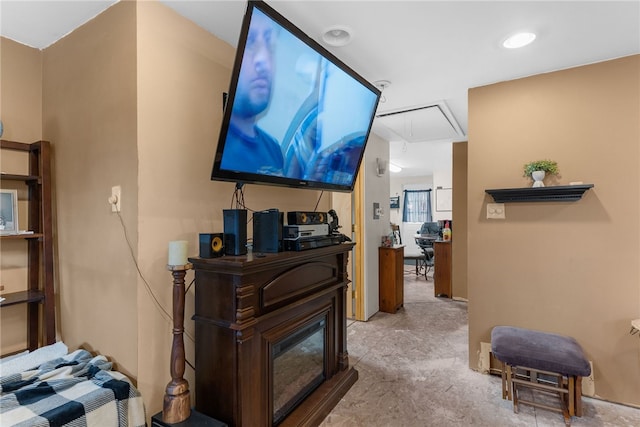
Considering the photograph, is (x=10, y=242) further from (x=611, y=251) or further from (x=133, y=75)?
(x=611, y=251)

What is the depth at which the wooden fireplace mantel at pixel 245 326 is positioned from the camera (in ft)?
4.78

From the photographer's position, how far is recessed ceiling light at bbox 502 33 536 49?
1886 millimetres

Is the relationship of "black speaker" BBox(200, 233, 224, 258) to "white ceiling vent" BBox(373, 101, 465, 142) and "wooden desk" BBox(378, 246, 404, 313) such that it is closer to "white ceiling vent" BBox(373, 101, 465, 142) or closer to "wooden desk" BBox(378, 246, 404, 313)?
"white ceiling vent" BBox(373, 101, 465, 142)

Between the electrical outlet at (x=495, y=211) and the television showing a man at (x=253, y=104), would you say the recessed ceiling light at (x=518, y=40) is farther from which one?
the television showing a man at (x=253, y=104)

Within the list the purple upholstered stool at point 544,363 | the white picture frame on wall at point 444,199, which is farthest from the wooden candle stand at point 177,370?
the white picture frame on wall at point 444,199

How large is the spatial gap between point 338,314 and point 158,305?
4.03ft

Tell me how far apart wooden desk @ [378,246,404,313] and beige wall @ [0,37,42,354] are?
3352mm

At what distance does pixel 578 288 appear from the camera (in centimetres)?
227

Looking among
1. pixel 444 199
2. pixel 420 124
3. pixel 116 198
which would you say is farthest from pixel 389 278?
pixel 444 199

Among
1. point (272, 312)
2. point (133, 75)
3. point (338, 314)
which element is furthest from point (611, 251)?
point (133, 75)

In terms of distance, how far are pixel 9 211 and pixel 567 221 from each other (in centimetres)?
360

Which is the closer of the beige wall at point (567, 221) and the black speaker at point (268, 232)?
the black speaker at point (268, 232)

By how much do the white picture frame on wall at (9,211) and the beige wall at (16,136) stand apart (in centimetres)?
5

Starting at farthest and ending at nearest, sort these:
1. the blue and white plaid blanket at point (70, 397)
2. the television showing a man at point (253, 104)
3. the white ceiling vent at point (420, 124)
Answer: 1. the white ceiling vent at point (420, 124)
2. the television showing a man at point (253, 104)
3. the blue and white plaid blanket at point (70, 397)
